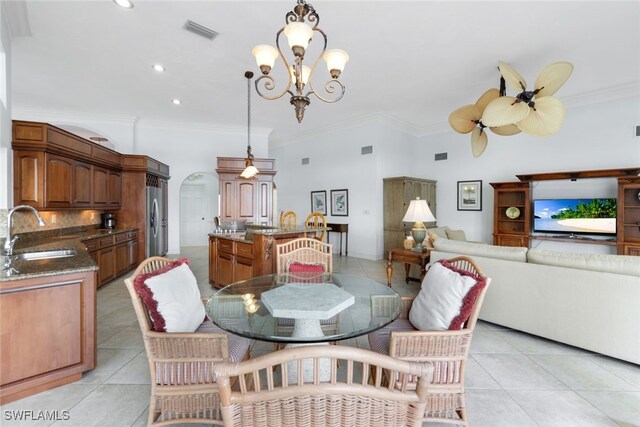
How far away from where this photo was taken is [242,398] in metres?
0.70

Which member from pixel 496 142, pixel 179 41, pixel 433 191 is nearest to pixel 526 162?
pixel 496 142

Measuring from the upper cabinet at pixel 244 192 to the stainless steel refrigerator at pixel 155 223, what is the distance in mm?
1385

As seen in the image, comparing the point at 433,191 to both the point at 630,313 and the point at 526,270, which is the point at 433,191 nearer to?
the point at 526,270

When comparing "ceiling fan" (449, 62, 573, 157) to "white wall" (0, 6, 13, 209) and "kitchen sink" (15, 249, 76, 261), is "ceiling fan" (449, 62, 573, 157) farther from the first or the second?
"white wall" (0, 6, 13, 209)

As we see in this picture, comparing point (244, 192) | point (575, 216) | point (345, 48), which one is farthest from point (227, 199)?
point (575, 216)

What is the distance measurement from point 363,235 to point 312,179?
2332 mm

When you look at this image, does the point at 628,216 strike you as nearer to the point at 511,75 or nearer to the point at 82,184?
the point at 511,75

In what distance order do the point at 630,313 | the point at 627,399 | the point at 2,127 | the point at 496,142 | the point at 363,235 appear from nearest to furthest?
the point at 627,399 → the point at 630,313 → the point at 2,127 → the point at 496,142 → the point at 363,235

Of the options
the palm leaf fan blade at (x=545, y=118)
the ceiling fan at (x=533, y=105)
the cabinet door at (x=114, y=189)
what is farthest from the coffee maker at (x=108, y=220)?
the palm leaf fan blade at (x=545, y=118)

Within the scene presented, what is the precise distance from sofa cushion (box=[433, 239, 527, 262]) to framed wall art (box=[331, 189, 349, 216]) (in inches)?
154

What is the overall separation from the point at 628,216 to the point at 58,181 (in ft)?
28.5

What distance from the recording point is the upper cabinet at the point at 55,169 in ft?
11.4

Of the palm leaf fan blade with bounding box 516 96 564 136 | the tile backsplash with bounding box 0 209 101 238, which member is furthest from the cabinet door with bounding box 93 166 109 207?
the palm leaf fan blade with bounding box 516 96 564 136

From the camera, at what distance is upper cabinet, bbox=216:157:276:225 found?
20.1 ft
